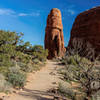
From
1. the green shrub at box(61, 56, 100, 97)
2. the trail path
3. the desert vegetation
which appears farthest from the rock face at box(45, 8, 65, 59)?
the green shrub at box(61, 56, 100, 97)

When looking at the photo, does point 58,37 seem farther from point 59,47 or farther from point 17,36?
point 17,36

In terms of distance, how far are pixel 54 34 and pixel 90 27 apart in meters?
17.9

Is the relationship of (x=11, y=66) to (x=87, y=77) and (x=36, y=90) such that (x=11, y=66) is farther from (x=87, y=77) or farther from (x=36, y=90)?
(x=87, y=77)

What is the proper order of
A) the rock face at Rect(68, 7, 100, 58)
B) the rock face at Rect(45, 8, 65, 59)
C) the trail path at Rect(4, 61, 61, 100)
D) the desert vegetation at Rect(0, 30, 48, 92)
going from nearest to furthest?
the trail path at Rect(4, 61, 61, 100)
the desert vegetation at Rect(0, 30, 48, 92)
the rock face at Rect(68, 7, 100, 58)
the rock face at Rect(45, 8, 65, 59)

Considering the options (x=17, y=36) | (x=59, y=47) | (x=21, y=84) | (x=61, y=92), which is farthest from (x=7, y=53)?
(x=59, y=47)

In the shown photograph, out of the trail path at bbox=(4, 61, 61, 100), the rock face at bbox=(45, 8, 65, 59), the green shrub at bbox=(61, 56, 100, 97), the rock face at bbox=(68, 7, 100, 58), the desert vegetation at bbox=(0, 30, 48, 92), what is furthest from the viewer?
the rock face at bbox=(45, 8, 65, 59)

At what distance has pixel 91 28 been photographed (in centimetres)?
2331

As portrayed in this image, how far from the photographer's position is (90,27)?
23.5m

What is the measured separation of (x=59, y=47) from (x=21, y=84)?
32.9m

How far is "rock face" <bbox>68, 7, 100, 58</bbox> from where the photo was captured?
22114 millimetres

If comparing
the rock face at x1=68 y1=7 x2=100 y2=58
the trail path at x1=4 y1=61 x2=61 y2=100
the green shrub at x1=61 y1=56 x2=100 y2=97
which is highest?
the rock face at x1=68 y1=7 x2=100 y2=58

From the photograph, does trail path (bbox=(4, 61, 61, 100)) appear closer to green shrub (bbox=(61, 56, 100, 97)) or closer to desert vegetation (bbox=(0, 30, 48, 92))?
desert vegetation (bbox=(0, 30, 48, 92))

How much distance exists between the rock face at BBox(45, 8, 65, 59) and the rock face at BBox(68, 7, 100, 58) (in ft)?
43.9

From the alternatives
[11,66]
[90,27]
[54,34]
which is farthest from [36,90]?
[54,34]
